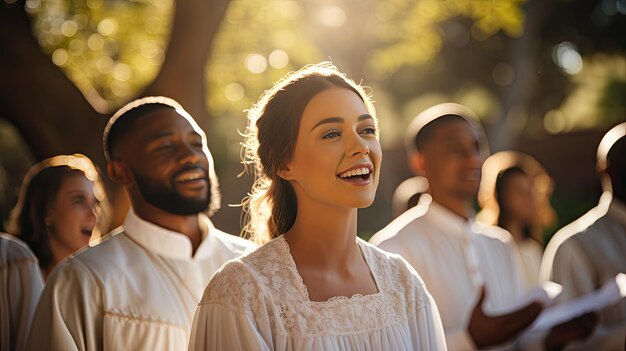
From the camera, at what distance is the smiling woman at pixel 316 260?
12.1 feet

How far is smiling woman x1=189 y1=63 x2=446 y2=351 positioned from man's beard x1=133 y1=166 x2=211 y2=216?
0.89 meters

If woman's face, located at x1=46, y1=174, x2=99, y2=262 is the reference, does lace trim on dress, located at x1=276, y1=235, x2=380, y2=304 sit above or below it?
above

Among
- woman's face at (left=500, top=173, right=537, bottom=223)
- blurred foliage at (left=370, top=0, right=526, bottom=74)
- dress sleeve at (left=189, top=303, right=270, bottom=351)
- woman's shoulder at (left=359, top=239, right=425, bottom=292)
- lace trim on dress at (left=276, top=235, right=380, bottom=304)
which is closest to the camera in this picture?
dress sleeve at (left=189, top=303, right=270, bottom=351)

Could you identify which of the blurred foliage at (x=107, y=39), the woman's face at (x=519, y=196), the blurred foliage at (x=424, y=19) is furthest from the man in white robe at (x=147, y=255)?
the blurred foliage at (x=424, y=19)

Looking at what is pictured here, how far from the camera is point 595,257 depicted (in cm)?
649

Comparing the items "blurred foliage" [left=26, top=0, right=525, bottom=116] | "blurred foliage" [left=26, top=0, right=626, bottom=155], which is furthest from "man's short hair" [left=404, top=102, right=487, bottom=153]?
"blurred foliage" [left=26, top=0, right=525, bottom=116]

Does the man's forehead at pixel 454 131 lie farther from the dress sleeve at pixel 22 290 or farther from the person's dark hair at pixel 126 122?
the dress sleeve at pixel 22 290

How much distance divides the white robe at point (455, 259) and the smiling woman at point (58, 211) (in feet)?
6.02

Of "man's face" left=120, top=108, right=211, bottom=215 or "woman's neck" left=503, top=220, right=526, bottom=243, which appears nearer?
"man's face" left=120, top=108, right=211, bottom=215

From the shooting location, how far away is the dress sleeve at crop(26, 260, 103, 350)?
458 cm

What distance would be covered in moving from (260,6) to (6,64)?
16.7ft

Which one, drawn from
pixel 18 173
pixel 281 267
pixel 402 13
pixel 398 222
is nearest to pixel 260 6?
pixel 402 13

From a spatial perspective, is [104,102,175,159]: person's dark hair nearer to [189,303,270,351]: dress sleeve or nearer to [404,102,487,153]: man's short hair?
[189,303,270,351]: dress sleeve

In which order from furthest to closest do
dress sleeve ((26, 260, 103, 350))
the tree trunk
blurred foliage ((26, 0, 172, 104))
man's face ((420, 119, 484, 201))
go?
blurred foliage ((26, 0, 172, 104)), the tree trunk, man's face ((420, 119, 484, 201)), dress sleeve ((26, 260, 103, 350))
